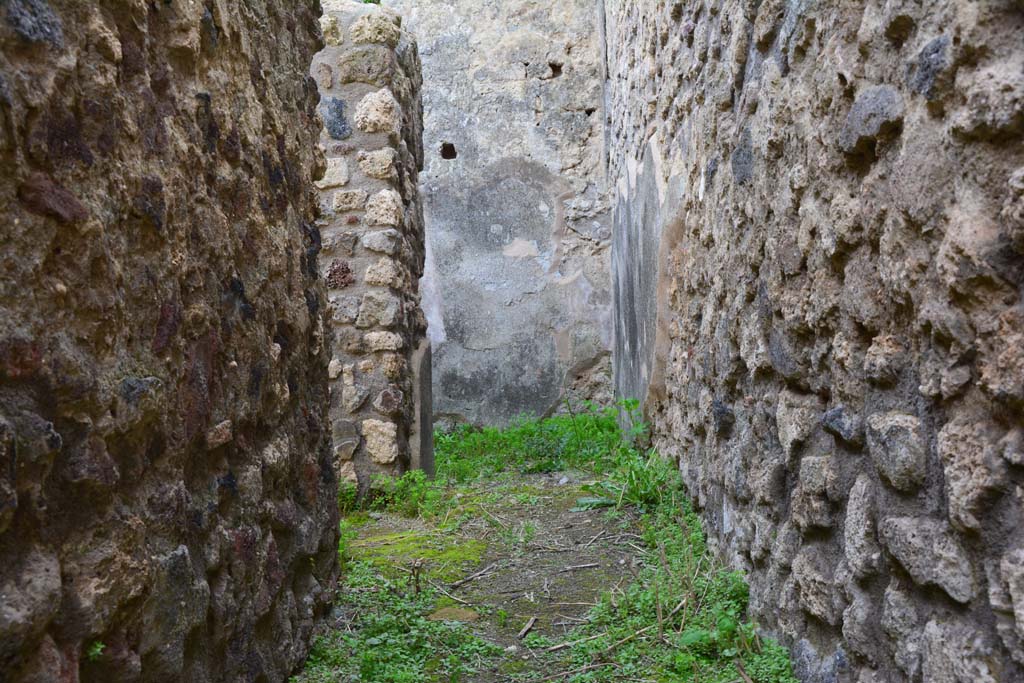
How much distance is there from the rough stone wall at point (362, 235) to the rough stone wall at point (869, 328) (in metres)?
1.68

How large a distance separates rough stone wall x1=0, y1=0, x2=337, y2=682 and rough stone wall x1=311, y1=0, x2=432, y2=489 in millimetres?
1814

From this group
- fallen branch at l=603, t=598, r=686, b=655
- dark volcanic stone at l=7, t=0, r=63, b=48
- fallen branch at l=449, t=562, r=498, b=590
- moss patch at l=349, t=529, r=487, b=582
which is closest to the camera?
dark volcanic stone at l=7, t=0, r=63, b=48

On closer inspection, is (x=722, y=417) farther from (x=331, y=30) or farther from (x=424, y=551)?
(x=331, y=30)

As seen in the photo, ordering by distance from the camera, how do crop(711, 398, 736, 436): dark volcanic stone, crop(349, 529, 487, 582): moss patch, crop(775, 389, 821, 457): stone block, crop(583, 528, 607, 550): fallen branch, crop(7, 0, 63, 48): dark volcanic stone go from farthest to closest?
crop(583, 528, 607, 550): fallen branch < crop(349, 529, 487, 582): moss patch < crop(711, 398, 736, 436): dark volcanic stone < crop(775, 389, 821, 457): stone block < crop(7, 0, 63, 48): dark volcanic stone

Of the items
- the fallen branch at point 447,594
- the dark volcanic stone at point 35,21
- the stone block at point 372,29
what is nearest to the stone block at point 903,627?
the dark volcanic stone at point 35,21

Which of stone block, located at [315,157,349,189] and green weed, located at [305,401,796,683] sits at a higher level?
stone block, located at [315,157,349,189]

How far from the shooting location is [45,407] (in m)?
1.09

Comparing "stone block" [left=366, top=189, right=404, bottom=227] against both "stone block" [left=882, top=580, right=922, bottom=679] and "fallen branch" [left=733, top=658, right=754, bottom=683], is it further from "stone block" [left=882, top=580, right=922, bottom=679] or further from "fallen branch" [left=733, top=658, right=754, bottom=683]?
"stone block" [left=882, top=580, right=922, bottom=679]

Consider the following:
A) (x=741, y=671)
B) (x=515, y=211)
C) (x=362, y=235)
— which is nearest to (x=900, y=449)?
(x=741, y=671)

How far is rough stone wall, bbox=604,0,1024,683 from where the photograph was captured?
1.09 meters

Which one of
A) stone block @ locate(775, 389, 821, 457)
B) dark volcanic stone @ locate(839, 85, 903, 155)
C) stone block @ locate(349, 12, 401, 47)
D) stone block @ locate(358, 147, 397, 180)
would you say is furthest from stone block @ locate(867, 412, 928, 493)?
stone block @ locate(349, 12, 401, 47)

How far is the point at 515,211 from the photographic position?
6.74 m

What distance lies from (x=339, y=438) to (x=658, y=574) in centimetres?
194

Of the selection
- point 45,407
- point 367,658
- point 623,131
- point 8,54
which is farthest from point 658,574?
point 623,131
